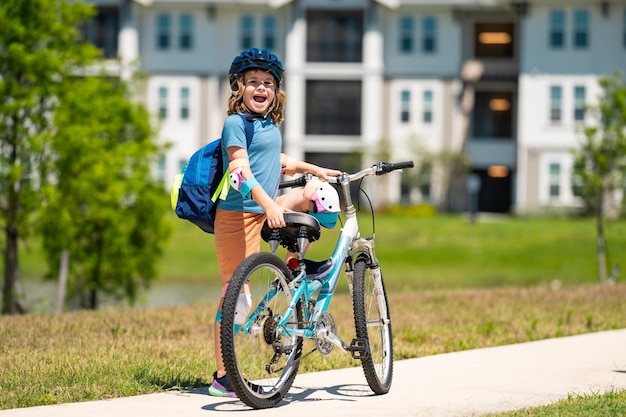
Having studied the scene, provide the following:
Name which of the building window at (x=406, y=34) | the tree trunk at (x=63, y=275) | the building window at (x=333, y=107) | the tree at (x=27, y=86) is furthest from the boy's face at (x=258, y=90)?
the building window at (x=406, y=34)

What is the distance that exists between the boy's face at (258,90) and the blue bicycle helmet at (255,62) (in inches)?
1.7

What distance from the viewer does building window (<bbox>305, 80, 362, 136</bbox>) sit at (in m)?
54.4

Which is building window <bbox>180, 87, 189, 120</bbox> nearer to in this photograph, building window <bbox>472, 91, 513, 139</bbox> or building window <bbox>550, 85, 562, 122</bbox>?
building window <bbox>472, 91, 513, 139</bbox>

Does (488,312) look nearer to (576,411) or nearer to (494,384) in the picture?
(494,384)

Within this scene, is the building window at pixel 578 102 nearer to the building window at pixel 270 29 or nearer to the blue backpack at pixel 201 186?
the building window at pixel 270 29

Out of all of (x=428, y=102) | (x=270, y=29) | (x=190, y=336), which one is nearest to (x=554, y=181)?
(x=428, y=102)

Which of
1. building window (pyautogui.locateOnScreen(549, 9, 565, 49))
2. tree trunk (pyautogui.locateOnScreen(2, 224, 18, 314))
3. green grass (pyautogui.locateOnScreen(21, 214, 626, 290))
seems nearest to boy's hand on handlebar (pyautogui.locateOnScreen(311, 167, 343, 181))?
tree trunk (pyautogui.locateOnScreen(2, 224, 18, 314))

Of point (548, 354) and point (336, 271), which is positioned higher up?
point (336, 271)

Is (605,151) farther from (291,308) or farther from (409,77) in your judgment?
(291,308)

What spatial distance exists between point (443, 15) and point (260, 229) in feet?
160

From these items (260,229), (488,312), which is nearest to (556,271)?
(488,312)

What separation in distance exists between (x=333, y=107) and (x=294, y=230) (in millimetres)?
47020

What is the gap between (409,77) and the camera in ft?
181

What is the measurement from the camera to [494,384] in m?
8.45
